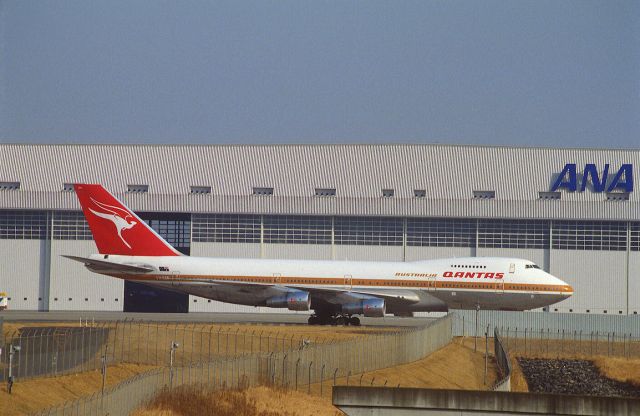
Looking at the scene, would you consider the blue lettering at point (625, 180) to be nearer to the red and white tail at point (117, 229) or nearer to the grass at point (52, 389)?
the red and white tail at point (117, 229)

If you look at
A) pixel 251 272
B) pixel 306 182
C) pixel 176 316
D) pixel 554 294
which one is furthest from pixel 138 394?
pixel 306 182

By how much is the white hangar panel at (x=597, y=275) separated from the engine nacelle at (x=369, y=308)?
20279 mm

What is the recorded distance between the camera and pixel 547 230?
2970 inches

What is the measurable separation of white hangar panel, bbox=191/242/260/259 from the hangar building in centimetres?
9

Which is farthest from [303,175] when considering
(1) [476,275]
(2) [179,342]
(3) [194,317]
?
(2) [179,342]

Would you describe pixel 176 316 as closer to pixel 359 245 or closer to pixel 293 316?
pixel 293 316

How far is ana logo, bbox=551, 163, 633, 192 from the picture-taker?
76875 mm

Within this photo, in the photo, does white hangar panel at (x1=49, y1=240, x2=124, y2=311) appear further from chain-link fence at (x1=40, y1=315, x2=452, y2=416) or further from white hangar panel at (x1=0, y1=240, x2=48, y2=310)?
chain-link fence at (x1=40, y1=315, x2=452, y2=416)

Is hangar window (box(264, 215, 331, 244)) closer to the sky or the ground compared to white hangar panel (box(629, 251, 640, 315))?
closer to the sky

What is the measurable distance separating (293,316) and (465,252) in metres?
12.8

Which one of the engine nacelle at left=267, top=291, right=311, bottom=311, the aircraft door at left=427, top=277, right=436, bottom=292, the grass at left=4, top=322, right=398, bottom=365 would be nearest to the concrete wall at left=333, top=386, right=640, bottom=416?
the grass at left=4, top=322, right=398, bottom=365

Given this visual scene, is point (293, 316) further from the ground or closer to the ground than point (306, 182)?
closer to the ground

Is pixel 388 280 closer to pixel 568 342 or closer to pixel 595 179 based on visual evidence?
pixel 568 342

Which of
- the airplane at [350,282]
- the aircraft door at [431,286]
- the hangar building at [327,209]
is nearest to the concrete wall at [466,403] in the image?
the airplane at [350,282]
